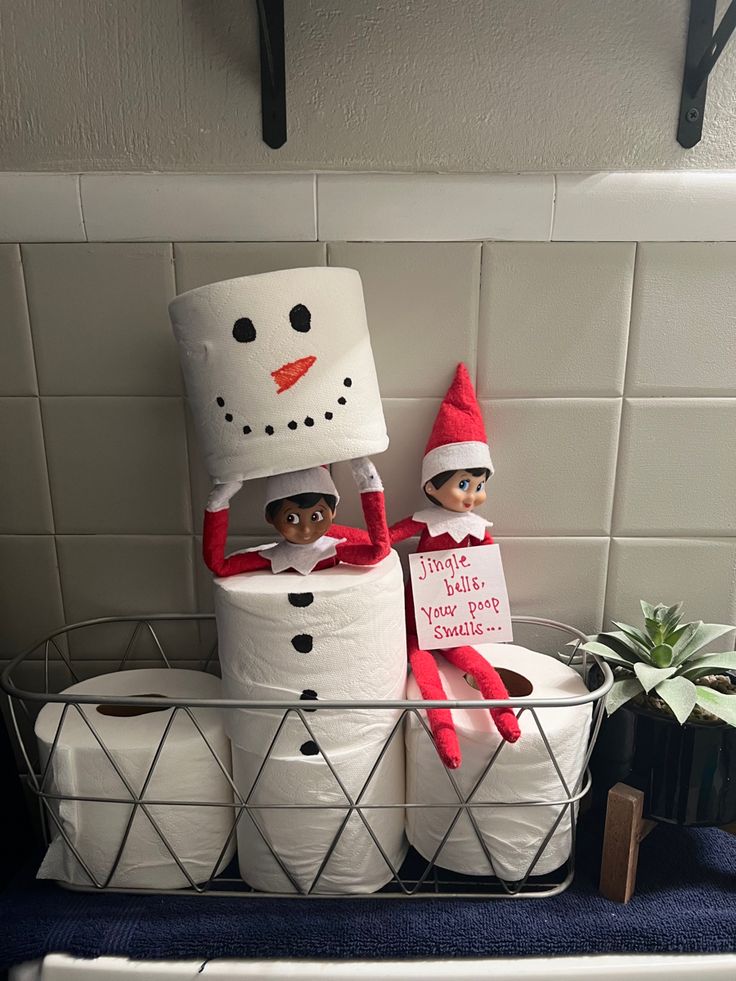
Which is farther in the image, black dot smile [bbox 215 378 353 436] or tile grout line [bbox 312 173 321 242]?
tile grout line [bbox 312 173 321 242]

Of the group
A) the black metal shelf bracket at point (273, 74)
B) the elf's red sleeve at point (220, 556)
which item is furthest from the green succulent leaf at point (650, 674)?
the black metal shelf bracket at point (273, 74)

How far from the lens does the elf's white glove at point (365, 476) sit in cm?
61

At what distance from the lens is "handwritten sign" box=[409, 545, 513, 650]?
2.13ft

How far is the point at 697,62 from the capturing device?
2.11ft

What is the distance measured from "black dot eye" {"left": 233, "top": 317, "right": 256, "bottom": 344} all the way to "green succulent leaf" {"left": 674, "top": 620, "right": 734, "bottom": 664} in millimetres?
456

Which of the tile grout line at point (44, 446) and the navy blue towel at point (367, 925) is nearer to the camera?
the navy blue towel at point (367, 925)

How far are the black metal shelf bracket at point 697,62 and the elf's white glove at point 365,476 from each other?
0.41 metres

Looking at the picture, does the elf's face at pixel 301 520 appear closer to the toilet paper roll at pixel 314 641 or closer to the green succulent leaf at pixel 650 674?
the toilet paper roll at pixel 314 641

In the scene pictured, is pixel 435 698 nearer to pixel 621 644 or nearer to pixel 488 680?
pixel 488 680

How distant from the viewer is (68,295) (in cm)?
68

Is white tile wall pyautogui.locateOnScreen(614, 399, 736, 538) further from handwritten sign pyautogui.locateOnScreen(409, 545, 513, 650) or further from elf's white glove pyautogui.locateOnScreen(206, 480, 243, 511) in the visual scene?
elf's white glove pyautogui.locateOnScreen(206, 480, 243, 511)

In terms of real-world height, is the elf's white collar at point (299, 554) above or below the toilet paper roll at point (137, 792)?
above

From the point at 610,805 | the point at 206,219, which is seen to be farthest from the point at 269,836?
the point at 206,219

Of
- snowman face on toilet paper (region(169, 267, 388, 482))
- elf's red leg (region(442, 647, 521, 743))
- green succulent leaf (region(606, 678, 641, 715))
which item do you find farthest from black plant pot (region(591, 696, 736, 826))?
snowman face on toilet paper (region(169, 267, 388, 482))
